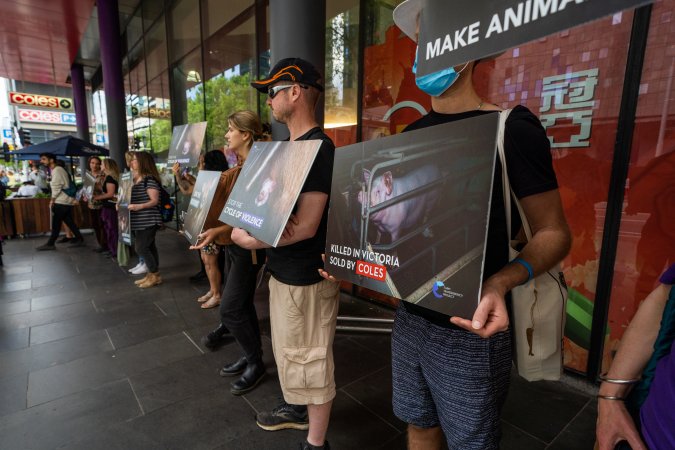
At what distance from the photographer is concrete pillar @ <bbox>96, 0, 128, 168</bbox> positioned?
9.54 metres

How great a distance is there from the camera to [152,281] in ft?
16.7

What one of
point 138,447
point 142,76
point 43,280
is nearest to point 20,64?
point 142,76

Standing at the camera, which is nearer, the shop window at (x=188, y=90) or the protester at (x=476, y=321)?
the protester at (x=476, y=321)

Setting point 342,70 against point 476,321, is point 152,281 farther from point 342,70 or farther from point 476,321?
point 476,321

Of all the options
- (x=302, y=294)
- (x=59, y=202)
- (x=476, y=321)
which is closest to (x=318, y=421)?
(x=302, y=294)

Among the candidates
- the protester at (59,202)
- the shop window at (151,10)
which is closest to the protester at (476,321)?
the protester at (59,202)

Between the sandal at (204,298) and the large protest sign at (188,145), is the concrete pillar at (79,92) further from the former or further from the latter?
the large protest sign at (188,145)

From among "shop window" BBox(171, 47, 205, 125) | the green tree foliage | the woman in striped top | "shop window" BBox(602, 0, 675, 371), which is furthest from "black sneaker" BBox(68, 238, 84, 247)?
"shop window" BBox(602, 0, 675, 371)

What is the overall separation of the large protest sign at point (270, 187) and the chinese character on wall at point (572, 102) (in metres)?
2.13

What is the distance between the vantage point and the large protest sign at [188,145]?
3.35 m

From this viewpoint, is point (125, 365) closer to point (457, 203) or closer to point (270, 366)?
point (270, 366)

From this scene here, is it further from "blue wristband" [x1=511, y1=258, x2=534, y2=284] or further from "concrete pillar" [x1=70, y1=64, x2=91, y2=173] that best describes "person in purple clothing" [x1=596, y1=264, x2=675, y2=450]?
"concrete pillar" [x1=70, y1=64, x2=91, y2=173]

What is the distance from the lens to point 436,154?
950 millimetres

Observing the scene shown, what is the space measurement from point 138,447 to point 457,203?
236 cm
